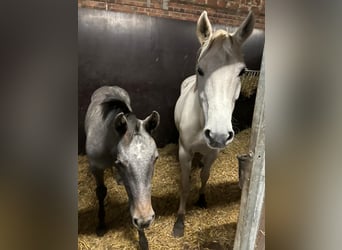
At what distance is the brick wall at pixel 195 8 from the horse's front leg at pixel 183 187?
1.51 ft

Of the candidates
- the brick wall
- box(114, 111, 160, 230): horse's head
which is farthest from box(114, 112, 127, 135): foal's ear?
the brick wall

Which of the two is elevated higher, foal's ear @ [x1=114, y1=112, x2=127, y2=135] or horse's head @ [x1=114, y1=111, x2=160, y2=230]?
foal's ear @ [x1=114, y1=112, x2=127, y2=135]

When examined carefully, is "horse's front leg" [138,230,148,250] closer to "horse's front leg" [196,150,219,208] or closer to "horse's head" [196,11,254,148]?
"horse's front leg" [196,150,219,208]

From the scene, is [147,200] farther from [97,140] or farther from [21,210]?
[21,210]

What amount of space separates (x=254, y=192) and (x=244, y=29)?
1.88 ft

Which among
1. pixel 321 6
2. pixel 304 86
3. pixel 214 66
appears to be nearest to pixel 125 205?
pixel 214 66

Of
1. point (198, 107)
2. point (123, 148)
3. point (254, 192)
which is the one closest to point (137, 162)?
point (123, 148)

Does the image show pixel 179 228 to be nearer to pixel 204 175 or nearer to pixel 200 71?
pixel 204 175

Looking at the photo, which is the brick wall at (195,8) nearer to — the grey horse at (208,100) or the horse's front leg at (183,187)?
the grey horse at (208,100)

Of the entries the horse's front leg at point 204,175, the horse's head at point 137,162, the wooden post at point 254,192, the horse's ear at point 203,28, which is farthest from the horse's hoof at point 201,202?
the horse's ear at point 203,28

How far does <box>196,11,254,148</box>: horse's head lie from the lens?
114cm

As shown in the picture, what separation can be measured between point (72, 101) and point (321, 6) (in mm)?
948

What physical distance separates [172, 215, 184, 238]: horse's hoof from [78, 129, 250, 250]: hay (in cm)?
2

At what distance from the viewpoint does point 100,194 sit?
1179 mm
